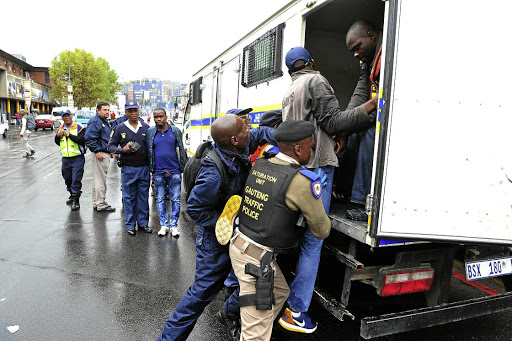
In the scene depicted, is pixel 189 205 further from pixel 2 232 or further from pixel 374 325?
pixel 2 232

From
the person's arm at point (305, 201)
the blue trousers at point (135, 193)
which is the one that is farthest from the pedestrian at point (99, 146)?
the person's arm at point (305, 201)

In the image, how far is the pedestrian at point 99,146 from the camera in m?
6.36

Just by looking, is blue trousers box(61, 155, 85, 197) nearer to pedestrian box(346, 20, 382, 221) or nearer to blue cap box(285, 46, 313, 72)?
blue cap box(285, 46, 313, 72)

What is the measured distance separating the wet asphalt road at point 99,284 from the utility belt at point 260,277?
3.28 ft

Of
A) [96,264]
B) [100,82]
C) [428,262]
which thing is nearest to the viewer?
[428,262]

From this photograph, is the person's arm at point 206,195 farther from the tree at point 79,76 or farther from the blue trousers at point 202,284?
the tree at point 79,76

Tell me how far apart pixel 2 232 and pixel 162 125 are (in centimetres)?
287

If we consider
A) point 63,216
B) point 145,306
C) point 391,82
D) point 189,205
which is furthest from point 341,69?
point 63,216

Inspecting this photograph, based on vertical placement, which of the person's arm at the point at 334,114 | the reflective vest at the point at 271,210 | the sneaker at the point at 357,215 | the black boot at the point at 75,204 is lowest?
the black boot at the point at 75,204

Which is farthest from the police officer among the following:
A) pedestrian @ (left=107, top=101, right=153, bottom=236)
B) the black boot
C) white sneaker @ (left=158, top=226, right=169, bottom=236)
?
the black boot

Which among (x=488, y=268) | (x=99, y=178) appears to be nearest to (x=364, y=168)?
(x=488, y=268)

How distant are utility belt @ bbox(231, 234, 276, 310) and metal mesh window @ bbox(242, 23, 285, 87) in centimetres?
227

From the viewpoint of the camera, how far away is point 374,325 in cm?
241

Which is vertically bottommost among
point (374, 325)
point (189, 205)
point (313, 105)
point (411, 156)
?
point (374, 325)
